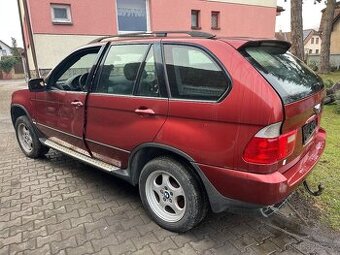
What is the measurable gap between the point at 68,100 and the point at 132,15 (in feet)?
38.8

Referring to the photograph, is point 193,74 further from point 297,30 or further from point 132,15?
point 132,15

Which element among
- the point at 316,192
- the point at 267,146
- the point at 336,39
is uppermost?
the point at 336,39

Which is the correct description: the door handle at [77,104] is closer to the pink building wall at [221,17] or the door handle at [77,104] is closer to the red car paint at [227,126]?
the red car paint at [227,126]

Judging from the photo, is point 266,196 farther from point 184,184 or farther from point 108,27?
point 108,27

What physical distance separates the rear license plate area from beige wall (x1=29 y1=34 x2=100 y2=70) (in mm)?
10983

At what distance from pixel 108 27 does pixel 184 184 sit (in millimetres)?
12441

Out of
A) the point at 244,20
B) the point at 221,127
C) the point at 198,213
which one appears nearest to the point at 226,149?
the point at 221,127

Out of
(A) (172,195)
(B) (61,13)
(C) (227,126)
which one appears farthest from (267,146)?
(B) (61,13)

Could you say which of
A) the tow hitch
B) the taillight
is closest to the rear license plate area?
the taillight

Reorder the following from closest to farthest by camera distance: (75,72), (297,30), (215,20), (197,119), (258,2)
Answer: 1. (197,119)
2. (75,72)
3. (297,30)
4. (215,20)
5. (258,2)

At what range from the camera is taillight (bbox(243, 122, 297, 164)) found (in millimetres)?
2104

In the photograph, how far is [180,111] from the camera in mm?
2445

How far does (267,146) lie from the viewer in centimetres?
212

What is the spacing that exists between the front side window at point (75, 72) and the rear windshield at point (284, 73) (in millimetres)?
1835
